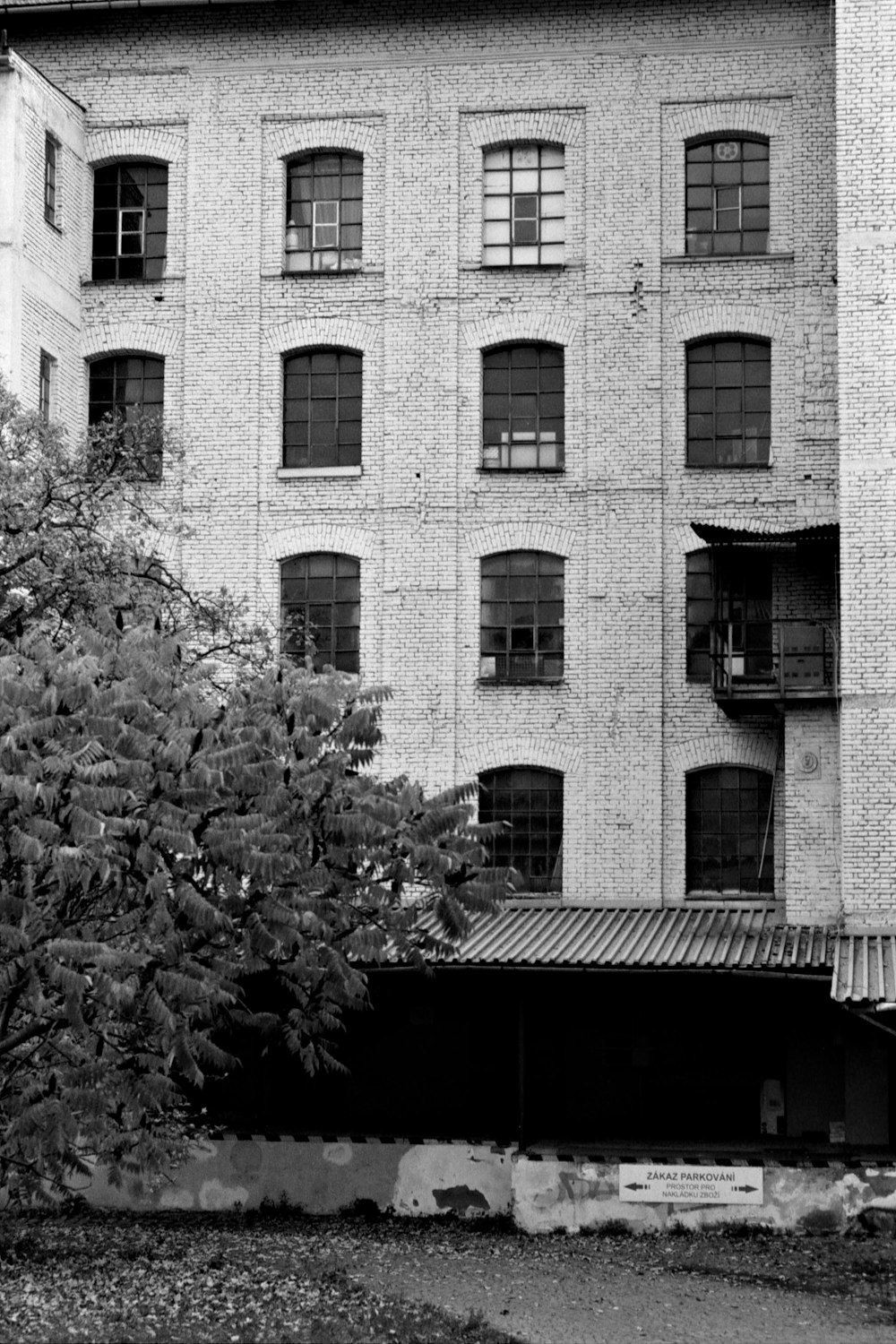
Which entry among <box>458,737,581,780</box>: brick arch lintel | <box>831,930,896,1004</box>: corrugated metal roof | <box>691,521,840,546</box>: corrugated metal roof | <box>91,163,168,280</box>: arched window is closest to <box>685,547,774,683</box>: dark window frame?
<box>691,521,840,546</box>: corrugated metal roof

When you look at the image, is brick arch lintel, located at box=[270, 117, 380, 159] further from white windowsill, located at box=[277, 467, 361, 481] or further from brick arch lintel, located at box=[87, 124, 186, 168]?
white windowsill, located at box=[277, 467, 361, 481]

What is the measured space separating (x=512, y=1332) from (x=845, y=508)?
12.8m

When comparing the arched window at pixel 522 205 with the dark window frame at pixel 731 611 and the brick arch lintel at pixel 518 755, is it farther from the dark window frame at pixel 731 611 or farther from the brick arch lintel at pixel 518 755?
the brick arch lintel at pixel 518 755

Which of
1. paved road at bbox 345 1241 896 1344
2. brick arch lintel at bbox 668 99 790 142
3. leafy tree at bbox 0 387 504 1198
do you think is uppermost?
brick arch lintel at bbox 668 99 790 142

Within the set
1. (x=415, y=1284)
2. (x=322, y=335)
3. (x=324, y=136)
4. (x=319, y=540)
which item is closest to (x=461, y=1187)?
(x=415, y=1284)

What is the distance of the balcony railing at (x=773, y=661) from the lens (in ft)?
91.2

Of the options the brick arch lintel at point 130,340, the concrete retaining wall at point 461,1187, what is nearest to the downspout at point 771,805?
the concrete retaining wall at point 461,1187

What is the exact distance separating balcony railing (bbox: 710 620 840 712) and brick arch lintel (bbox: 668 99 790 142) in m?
7.74

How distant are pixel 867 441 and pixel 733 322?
12.2 ft

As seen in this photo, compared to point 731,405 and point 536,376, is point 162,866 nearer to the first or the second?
point 536,376

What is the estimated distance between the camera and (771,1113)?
1079 inches

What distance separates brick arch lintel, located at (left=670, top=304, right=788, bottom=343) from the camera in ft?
97.1

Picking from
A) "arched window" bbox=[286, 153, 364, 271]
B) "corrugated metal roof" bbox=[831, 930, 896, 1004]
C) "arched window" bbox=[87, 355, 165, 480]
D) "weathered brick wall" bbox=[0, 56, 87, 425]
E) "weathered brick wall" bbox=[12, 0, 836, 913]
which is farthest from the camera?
"arched window" bbox=[87, 355, 165, 480]

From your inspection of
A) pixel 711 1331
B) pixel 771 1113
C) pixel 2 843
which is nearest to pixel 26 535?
pixel 2 843
